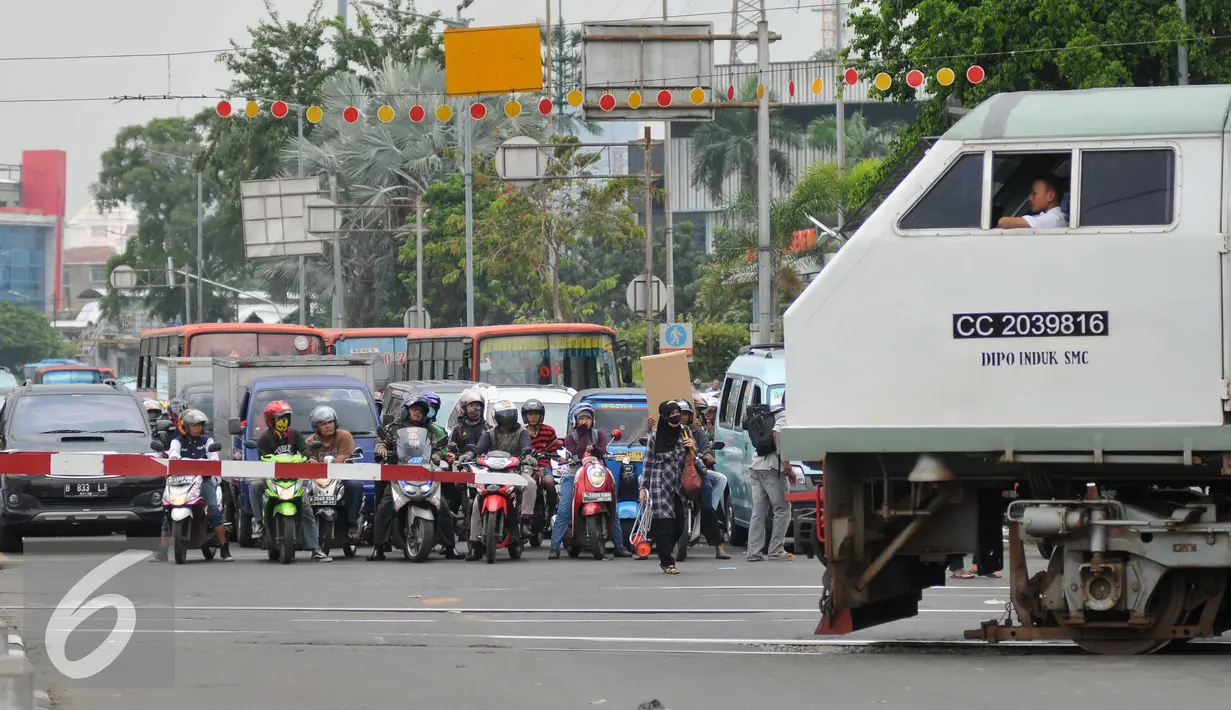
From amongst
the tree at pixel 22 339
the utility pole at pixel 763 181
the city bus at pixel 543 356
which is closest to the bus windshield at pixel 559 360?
the city bus at pixel 543 356

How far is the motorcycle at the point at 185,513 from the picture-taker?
1917 centimetres

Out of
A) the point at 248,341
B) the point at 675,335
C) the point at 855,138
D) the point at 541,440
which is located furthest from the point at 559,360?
the point at 855,138

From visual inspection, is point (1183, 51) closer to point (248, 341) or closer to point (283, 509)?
point (283, 509)

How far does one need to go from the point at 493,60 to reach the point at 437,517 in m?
17.4

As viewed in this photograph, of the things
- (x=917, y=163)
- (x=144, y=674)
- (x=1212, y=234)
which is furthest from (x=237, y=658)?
(x=1212, y=234)

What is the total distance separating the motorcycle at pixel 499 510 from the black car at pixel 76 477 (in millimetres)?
4235

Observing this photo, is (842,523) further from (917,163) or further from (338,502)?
(338,502)

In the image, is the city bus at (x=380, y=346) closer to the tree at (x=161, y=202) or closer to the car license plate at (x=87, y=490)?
the car license plate at (x=87, y=490)

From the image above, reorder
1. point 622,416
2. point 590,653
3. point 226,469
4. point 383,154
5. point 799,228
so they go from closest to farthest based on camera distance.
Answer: point 590,653, point 226,469, point 622,416, point 799,228, point 383,154

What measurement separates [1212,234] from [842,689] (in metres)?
3.22

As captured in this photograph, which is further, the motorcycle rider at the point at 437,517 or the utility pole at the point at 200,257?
the utility pole at the point at 200,257

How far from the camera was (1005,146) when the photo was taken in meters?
10.9

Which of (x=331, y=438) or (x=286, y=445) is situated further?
(x=331, y=438)

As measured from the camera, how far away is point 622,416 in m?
22.0
